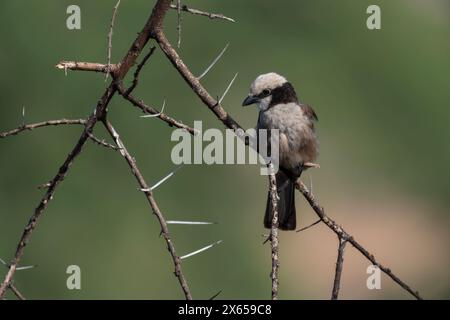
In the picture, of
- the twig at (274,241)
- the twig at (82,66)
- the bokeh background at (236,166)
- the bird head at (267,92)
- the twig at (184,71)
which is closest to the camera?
the twig at (274,241)

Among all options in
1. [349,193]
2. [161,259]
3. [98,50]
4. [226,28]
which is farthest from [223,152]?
[349,193]

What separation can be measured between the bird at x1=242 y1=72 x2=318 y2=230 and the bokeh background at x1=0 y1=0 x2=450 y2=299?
1.85m

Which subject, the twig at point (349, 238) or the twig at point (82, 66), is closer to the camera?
the twig at point (82, 66)

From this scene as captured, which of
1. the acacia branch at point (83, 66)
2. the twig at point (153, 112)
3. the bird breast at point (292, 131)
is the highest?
the acacia branch at point (83, 66)

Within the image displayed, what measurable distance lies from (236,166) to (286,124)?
13.0ft

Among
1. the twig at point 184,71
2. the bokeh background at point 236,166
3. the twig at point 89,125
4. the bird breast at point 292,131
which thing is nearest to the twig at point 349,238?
the twig at point 184,71

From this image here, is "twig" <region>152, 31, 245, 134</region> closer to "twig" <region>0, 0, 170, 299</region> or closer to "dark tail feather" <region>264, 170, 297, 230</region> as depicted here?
"twig" <region>0, 0, 170, 299</region>

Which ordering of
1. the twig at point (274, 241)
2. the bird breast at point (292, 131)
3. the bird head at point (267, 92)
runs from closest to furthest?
the twig at point (274, 241) → the bird breast at point (292, 131) → the bird head at point (267, 92)

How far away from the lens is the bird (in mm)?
5031

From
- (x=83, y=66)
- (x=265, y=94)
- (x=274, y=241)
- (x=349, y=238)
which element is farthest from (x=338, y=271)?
(x=265, y=94)

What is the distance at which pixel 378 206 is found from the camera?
34.0 feet

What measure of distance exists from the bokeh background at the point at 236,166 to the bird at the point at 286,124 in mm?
1855

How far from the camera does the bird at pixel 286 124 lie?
5.03 m

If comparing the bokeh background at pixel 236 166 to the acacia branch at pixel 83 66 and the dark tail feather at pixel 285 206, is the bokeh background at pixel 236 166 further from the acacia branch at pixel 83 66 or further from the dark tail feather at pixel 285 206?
the acacia branch at pixel 83 66
